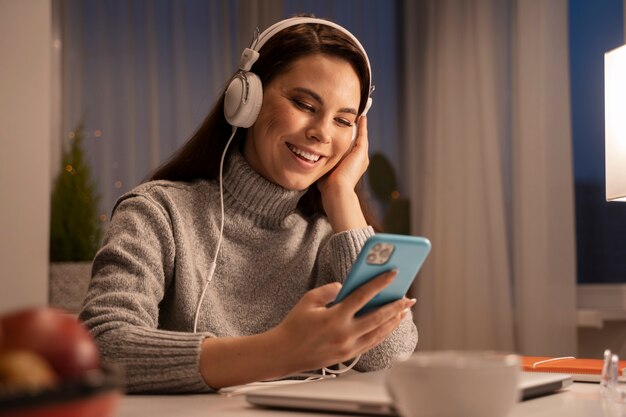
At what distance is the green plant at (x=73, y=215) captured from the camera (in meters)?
3.08

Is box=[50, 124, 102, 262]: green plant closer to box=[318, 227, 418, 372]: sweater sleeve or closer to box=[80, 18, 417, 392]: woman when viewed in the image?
box=[80, 18, 417, 392]: woman

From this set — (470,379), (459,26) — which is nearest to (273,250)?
(470,379)

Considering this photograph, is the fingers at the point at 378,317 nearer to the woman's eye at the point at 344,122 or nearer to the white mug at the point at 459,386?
the white mug at the point at 459,386

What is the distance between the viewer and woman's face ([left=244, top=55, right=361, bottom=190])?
151 cm

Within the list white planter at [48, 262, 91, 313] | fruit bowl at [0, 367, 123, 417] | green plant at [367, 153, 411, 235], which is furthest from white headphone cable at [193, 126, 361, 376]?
green plant at [367, 153, 411, 235]

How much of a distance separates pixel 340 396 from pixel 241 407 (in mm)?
131

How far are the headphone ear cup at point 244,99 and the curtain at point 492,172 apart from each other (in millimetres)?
1752

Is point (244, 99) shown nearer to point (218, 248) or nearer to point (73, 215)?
point (218, 248)

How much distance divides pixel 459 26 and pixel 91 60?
1.64m

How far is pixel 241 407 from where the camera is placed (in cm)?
89

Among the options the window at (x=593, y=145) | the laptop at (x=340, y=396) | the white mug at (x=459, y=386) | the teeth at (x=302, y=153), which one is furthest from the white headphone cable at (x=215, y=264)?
the window at (x=593, y=145)

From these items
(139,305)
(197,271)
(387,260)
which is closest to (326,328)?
(387,260)

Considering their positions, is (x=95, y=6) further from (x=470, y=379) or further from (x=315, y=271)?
(x=470, y=379)

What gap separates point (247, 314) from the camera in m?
1.47
